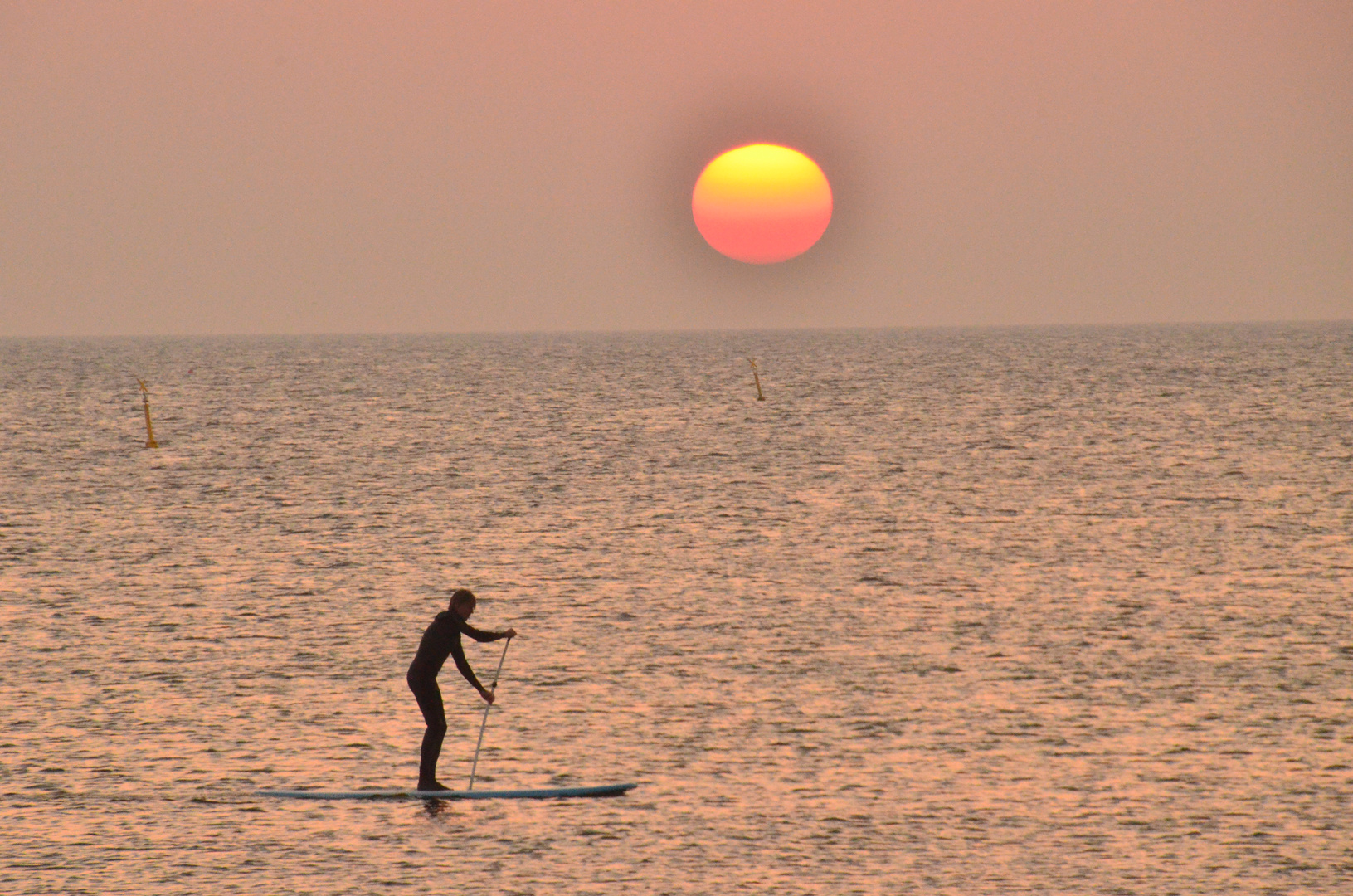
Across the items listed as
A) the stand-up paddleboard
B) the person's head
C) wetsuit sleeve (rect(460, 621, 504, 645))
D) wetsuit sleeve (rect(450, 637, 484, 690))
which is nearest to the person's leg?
the stand-up paddleboard

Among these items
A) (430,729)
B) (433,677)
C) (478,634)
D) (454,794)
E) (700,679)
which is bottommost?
(700,679)

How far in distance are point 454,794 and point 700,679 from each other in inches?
341

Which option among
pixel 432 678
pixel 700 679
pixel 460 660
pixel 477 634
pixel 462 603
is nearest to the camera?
pixel 462 603

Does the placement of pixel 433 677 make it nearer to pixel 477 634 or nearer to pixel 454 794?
pixel 477 634

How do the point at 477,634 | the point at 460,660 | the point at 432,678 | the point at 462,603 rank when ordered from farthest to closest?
1. the point at 460,660
2. the point at 477,634
3. the point at 432,678
4. the point at 462,603

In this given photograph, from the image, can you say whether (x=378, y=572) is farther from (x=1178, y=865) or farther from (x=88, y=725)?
(x=1178, y=865)

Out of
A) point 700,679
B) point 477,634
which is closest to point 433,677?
point 477,634

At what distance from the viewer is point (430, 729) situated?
77.4 feet

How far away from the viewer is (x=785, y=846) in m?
21.2

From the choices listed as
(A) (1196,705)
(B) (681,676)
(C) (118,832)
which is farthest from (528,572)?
(C) (118,832)

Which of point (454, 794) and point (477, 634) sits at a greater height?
point (477, 634)

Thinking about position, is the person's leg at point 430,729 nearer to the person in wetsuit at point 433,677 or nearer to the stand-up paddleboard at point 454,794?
the person in wetsuit at point 433,677

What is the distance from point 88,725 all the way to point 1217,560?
2978cm

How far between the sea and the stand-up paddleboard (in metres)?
0.19
